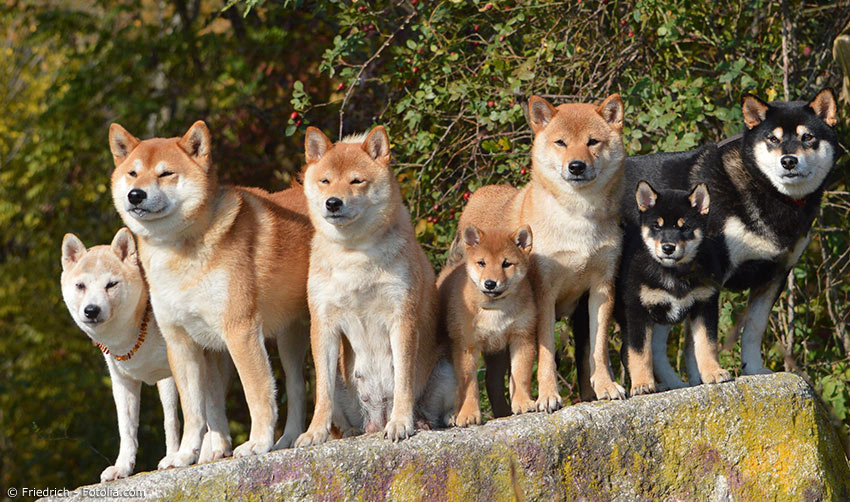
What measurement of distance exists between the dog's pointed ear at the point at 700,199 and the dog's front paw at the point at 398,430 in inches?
82.1

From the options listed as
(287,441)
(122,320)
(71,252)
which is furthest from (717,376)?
(71,252)

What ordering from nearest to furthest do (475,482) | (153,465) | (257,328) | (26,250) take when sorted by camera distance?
(475,482) → (257,328) → (153,465) → (26,250)

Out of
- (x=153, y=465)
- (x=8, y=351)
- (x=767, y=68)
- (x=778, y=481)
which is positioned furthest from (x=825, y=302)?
(x=8, y=351)

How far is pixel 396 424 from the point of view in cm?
525

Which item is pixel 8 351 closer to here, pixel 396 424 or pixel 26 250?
pixel 26 250

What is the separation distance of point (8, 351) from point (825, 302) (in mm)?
10638

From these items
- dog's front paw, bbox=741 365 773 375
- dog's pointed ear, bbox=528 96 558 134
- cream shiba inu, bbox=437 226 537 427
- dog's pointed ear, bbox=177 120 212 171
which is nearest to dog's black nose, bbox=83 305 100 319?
dog's pointed ear, bbox=177 120 212 171

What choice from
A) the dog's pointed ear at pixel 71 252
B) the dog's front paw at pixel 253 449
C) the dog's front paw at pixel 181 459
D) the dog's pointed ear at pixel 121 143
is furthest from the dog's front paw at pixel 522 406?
the dog's pointed ear at pixel 71 252

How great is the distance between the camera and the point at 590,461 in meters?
5.22

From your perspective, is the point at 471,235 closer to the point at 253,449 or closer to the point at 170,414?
the point at 253,449

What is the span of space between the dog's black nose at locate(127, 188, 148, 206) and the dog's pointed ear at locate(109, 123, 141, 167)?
453 millimetres

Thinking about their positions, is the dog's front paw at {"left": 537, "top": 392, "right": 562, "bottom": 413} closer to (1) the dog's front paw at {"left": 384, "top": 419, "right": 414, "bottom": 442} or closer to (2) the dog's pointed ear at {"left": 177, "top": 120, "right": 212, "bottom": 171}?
(1) the dog's front paw at {"left": 384, "top": 419, "right": 414, "bottom": 442}

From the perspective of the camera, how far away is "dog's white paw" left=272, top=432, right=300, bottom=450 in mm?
5706

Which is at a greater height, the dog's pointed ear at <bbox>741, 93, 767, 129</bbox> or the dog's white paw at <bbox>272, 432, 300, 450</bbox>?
the dog's pointed ear at <bbox>741, 93, 767, 129</bbox>
